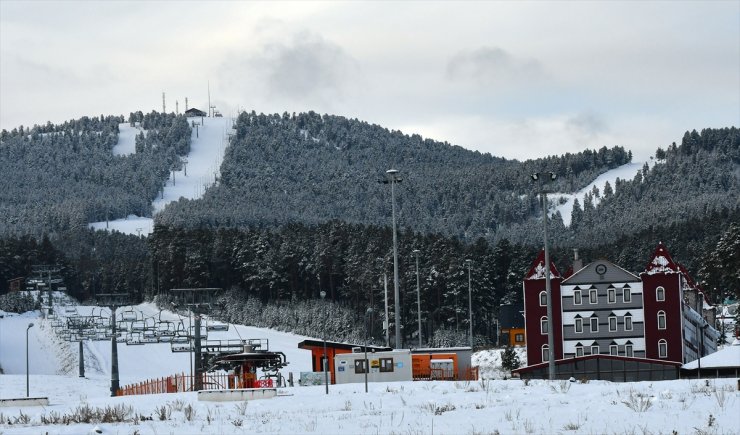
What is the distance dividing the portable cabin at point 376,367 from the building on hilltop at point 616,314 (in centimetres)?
3611

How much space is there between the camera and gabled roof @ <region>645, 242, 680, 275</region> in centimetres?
9412

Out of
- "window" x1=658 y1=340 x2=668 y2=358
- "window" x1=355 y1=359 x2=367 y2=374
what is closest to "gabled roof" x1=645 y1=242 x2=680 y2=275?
"window" x1=658 y1=340 x2=668 y2=358

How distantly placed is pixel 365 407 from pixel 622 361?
4288 centimetres

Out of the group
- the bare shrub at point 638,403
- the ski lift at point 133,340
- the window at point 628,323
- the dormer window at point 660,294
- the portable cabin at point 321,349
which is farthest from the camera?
the ski lift at point 133,340

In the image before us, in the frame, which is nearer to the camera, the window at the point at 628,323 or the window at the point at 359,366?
the window at the point at 359,366

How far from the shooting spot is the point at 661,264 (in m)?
94.6

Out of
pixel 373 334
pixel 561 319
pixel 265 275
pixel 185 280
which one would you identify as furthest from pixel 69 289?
pixel 561 319

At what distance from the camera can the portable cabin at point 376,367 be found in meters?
57.7

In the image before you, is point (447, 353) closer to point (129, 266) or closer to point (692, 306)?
point (692, 306)

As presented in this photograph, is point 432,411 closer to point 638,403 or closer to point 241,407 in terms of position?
point 638,403

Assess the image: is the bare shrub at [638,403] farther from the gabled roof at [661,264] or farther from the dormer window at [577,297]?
the dormer window at [577,297]

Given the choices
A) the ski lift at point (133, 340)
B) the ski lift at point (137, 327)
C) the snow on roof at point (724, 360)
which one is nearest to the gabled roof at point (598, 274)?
the snow on roof at point (724, 360)

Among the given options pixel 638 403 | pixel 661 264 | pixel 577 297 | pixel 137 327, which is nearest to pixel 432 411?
pixel 638 403

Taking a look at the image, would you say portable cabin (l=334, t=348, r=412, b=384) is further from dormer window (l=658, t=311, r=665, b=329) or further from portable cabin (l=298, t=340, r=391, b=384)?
dormer window (l=658, t=311, r=665, b=329)
